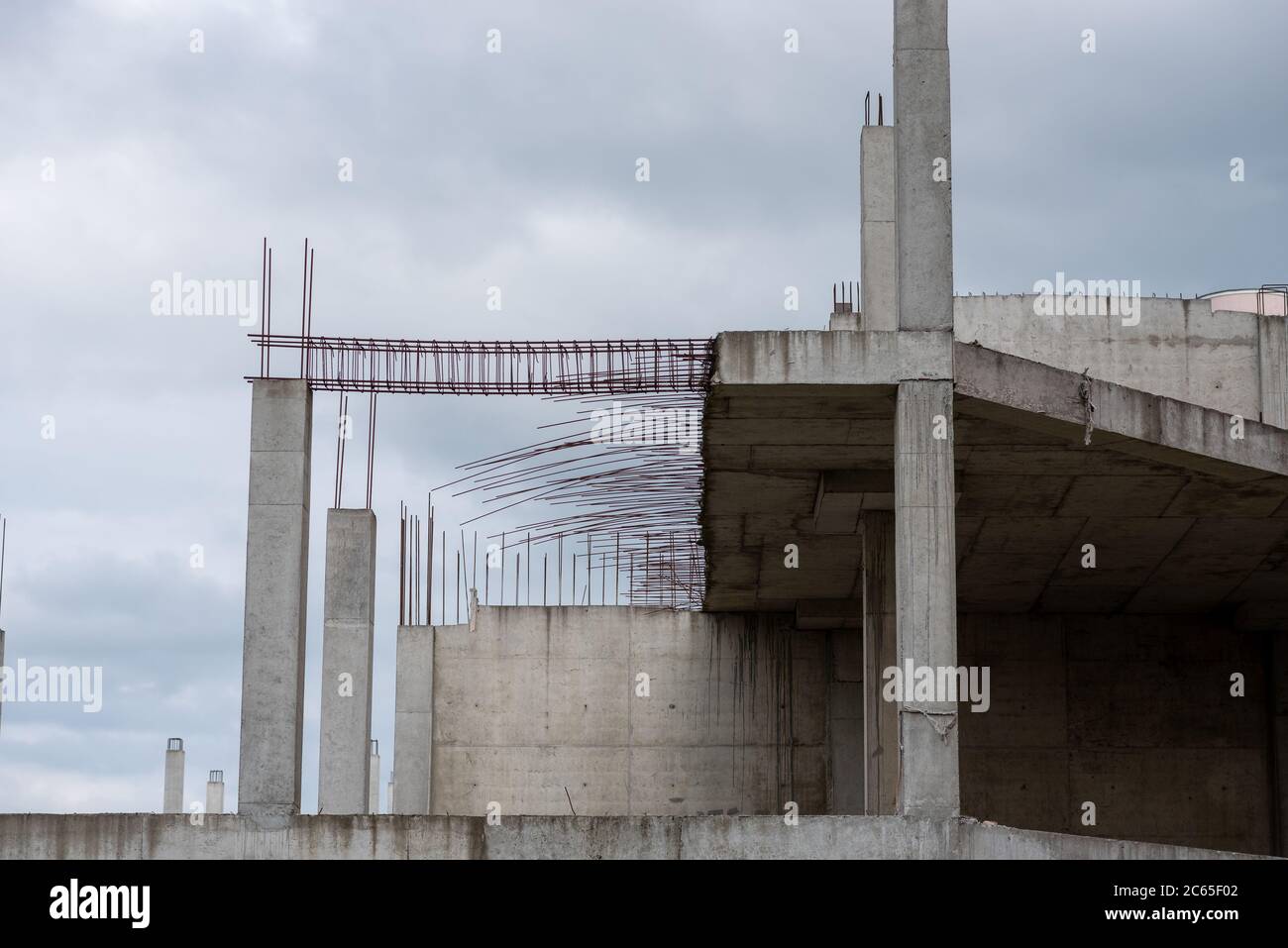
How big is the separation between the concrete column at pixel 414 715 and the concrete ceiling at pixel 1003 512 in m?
4.30

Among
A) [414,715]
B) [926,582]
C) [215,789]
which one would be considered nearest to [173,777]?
[215,789]

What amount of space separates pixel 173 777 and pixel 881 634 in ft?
108

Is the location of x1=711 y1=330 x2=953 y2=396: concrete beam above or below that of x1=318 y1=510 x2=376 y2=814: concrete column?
above

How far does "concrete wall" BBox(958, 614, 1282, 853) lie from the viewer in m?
25.3

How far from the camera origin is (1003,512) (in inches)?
817

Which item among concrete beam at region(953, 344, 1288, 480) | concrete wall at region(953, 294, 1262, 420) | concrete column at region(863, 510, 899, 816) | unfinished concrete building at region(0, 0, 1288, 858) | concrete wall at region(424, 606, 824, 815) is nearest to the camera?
unfinished concrete building at region(0, 0, 1288, 858)

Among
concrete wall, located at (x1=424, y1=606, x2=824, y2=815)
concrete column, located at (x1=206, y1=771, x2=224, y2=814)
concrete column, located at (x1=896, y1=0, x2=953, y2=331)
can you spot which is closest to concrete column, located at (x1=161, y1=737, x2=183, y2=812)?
concrete column, located at (x1=206, y1=771, x2=224, y2=814)

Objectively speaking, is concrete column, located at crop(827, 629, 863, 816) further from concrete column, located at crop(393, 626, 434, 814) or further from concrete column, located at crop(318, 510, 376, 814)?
concrete column, located at crop(318, 510, 376, 814)

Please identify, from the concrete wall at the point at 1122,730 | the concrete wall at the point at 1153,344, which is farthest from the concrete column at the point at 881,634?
the concrete wall at the point at 1153,344

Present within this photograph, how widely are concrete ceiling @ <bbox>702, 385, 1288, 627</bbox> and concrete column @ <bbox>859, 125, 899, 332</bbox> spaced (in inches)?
101

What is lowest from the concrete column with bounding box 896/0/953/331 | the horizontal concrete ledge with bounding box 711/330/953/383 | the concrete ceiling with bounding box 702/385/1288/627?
the concrete ceiling with bounding box 702/385/1288/627

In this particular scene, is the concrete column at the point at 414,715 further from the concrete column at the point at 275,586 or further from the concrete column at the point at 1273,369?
the concrete column at the point at 1273,369
